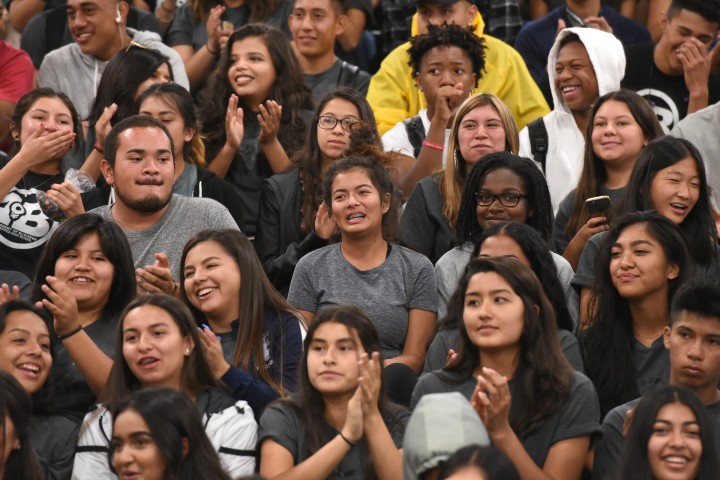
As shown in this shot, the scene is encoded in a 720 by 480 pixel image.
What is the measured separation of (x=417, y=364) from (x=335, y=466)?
120cm

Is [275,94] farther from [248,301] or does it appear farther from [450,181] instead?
[248,301]

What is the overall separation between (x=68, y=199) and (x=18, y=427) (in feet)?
5.67

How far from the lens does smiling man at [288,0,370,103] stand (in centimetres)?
867

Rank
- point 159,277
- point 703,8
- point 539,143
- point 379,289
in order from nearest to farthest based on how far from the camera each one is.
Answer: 1. point 159,277
2. point 379,289
3. point 539,143
4. point 703,8

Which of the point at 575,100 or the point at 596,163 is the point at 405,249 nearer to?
the point at 596,163

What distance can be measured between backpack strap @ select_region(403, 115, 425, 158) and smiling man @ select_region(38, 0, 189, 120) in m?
1.35

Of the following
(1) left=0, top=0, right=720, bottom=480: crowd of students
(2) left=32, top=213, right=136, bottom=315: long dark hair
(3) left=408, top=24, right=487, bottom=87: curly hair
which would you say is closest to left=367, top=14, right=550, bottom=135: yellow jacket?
(1) left=0, top=0, right=720, bottom=480: crowd of students

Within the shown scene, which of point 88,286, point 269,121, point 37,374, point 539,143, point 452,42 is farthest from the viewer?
point 452,42

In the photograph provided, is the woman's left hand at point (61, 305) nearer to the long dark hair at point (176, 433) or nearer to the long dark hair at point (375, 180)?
the long dark hair at point (176, 433)

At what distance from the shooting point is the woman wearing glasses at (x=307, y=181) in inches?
286

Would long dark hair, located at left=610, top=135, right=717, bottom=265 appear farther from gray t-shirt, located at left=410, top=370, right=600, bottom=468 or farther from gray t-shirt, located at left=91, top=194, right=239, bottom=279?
gray t-shirt, located at left=91, top=194, right=239, bottom=279

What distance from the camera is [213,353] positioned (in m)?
5.48

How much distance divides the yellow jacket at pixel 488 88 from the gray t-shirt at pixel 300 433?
11.1 ft

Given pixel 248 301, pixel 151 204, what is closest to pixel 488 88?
pixel 151 204
